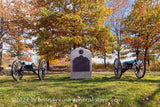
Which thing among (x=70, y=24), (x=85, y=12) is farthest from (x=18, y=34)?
(x=85, y=12)

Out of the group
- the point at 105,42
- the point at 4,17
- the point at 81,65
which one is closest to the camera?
the point at 81,65

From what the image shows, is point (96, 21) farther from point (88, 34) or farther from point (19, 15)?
point (19, 15)

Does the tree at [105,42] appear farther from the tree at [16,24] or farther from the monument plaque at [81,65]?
the tree at [16,24]

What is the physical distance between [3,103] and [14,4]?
18.1 metres

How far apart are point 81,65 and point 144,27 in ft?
43.0

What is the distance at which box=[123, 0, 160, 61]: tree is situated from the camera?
1640 cm

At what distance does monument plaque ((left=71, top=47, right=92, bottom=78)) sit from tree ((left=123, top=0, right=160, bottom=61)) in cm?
1019

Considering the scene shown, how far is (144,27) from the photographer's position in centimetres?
1755

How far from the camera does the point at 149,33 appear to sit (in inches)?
667

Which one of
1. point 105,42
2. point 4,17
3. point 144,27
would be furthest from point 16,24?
point 144,27

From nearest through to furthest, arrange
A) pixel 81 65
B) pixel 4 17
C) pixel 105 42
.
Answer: pixel 81 65 < pixel 105 42 < pixel 4 17

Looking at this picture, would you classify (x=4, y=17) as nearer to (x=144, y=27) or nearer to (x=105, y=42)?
(x=105, y=42)

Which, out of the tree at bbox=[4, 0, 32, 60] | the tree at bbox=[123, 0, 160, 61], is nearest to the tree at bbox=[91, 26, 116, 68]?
the tree at bbox=[123, 0, 160, 61]

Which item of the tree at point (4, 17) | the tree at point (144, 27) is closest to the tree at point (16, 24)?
the tree at point (4, 17)
